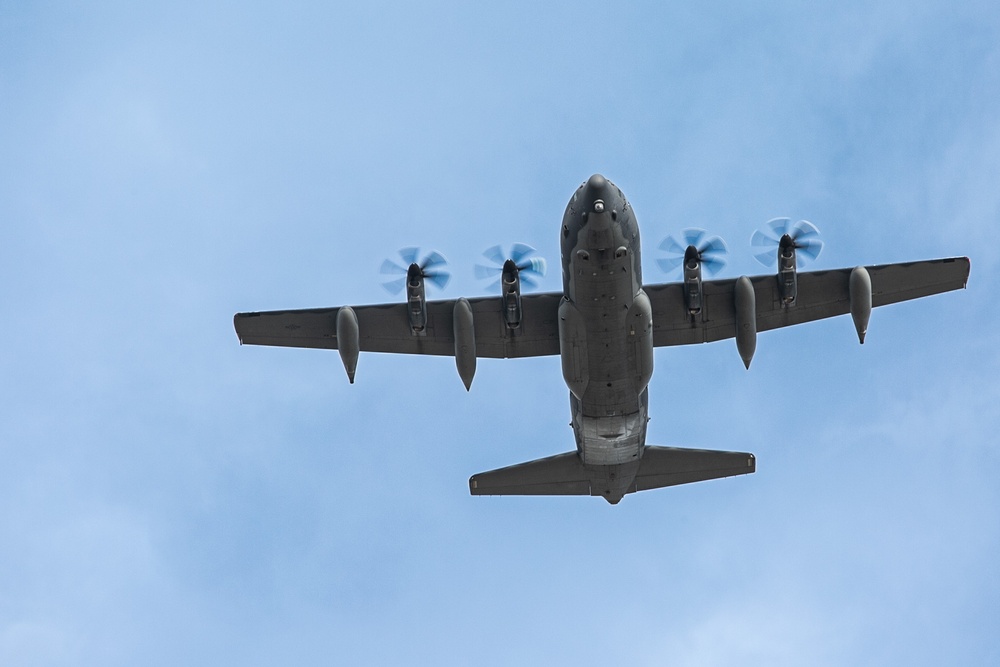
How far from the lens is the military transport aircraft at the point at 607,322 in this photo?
4116 cm

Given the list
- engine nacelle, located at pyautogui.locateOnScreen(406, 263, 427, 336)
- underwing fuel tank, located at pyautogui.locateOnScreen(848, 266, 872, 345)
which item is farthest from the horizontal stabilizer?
engine nacelle, located at pyautogui.locateOnScreen(406, 263, 427, 336)

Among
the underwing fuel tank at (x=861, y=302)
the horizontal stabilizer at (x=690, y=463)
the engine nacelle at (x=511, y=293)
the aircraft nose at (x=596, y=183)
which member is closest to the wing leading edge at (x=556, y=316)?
the engine nacelle at (x=511, y=293)

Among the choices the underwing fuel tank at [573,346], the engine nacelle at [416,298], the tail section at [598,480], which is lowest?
the tail section at [598,480]

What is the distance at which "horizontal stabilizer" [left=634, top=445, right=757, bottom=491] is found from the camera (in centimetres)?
4809

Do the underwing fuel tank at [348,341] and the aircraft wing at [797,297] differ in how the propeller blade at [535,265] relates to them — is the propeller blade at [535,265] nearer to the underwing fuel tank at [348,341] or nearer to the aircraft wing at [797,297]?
the aircraft wing at [797,297]

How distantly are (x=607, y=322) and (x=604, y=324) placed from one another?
14cm

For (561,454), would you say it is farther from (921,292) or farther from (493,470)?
(921,292)

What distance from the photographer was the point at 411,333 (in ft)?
153

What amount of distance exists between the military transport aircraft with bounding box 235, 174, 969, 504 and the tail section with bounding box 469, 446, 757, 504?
0.04 m

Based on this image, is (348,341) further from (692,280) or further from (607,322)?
(692,280)

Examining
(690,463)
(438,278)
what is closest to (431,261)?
(438,278)

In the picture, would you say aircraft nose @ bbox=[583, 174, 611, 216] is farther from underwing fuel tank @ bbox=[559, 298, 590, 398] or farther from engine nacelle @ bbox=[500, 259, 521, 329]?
engine nacelle @ bbox=[500, 259, 521, 329]

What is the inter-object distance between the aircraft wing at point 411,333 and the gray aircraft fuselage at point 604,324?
10.2 ft

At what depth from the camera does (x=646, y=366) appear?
142ft
